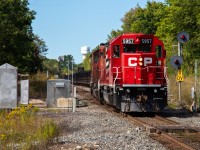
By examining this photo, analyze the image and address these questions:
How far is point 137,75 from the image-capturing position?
20.2 m

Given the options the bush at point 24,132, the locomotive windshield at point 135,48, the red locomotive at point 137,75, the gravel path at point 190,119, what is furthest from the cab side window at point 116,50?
the bush at point 24,132

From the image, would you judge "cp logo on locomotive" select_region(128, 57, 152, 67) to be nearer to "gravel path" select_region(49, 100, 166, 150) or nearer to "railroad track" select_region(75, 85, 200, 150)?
"gravel path" select_region(49, 100, 166, 150)

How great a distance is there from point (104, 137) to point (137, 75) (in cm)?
777

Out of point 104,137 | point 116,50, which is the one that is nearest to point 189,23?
point 116,50

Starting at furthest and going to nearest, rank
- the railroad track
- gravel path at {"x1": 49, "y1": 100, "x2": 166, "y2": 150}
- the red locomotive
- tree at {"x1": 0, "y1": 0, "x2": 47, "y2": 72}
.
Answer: tree at {"x1": 0, "y1": 0, "x2": 47, "y2": 72}
the red locomotive
the railroad track
gravel path at {"x1": 49, "y1": 100, "x2": 166, "y2": 150}

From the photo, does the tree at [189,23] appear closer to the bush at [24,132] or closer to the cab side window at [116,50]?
the cab side window at [116,50]

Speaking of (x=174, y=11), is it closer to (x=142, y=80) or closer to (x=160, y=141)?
(x=142, y=80)

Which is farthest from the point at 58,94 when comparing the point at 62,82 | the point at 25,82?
the point at 25,82

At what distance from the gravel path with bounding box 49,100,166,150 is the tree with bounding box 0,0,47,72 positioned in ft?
66.1

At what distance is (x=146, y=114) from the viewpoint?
21.7 meters

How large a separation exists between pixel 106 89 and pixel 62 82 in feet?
15.5

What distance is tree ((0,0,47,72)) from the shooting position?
118 feet

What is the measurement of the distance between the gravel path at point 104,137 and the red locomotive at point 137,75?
264 centimetres

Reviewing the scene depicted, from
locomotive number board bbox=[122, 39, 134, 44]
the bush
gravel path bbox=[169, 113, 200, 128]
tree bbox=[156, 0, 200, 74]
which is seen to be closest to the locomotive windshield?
locomotive number board bbox=[122, 39, 134, 44]
